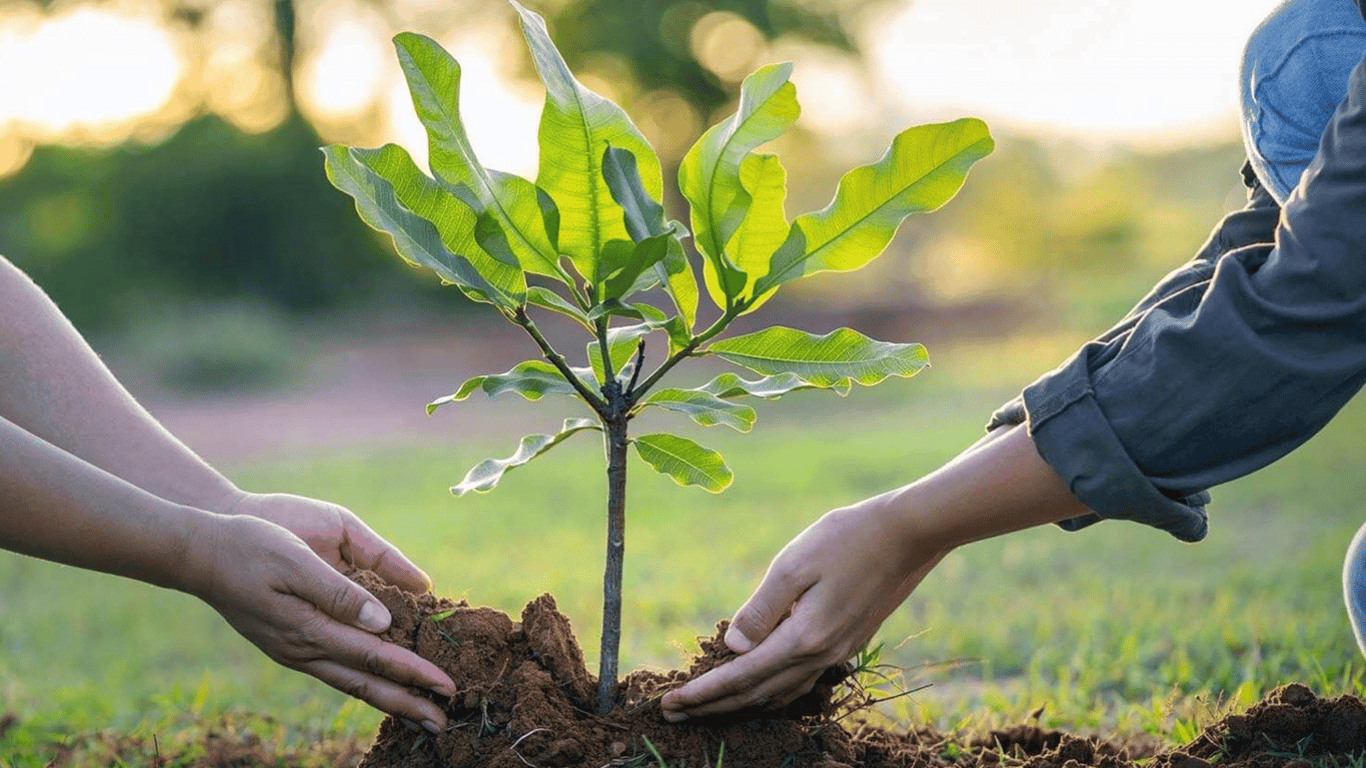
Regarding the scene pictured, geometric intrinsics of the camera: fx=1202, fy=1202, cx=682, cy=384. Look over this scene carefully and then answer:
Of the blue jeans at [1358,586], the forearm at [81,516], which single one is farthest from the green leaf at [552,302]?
the blue jeans at [1358,586]

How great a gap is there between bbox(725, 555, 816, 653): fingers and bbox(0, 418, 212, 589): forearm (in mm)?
744

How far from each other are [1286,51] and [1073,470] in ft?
2.38

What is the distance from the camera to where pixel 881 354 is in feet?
5.48

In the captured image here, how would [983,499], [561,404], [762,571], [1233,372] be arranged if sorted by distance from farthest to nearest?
[561,404] → [762,571] → [983,499] → [1233,372]

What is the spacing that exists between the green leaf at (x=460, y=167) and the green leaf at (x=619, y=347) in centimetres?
12

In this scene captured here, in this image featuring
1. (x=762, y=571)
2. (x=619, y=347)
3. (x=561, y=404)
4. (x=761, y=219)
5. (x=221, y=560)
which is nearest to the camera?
(x=221, y=560)

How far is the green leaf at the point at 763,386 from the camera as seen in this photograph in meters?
1.70

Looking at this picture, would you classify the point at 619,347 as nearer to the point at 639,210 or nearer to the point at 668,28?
the point at 639,210

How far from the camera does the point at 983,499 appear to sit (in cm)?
150

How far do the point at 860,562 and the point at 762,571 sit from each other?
3081 millimetres

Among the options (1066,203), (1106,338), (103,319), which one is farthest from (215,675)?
(1066,203)

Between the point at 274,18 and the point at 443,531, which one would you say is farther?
the point at 274,18

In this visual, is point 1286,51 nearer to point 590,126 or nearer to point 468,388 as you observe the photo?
Result: point 590,126

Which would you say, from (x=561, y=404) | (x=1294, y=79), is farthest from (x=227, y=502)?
(x=561, y=404)
